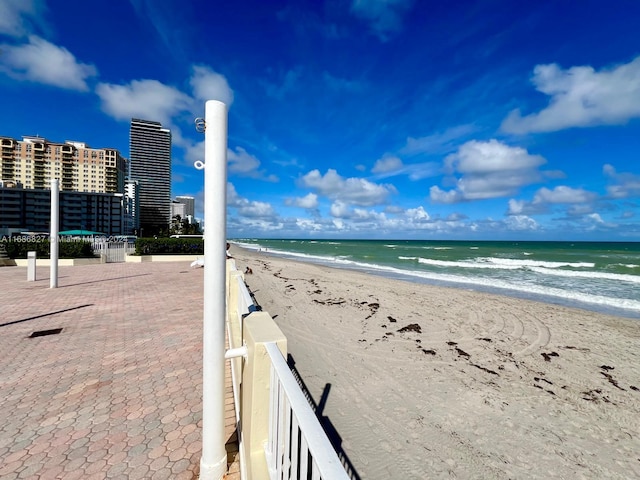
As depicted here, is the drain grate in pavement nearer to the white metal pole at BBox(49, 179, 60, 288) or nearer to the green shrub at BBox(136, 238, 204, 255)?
the white metal pole at BBox(49, 179, 60, 288)

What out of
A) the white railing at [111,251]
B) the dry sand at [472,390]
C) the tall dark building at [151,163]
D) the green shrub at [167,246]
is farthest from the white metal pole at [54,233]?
the tall dark building at [151,163]

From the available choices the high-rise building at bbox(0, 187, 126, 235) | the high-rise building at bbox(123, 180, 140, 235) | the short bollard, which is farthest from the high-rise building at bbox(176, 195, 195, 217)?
the short bollard

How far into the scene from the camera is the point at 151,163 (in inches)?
5148

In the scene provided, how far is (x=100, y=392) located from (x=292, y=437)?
3757 mm

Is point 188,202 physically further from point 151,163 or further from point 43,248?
point 43,248

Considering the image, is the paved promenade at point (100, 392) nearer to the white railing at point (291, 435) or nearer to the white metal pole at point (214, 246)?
the white metal pole at point (214, 246)

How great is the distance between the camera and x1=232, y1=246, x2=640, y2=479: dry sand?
3.27m

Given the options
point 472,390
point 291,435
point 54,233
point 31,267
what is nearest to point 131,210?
point 31,267

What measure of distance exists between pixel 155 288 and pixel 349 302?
7.02 metres

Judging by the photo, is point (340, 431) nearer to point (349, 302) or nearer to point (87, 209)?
point (349, 302)

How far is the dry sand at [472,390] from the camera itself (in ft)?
10.7

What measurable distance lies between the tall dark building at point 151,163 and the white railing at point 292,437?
139m

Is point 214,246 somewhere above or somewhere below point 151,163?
below

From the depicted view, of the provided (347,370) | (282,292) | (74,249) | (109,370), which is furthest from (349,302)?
(74,249)
